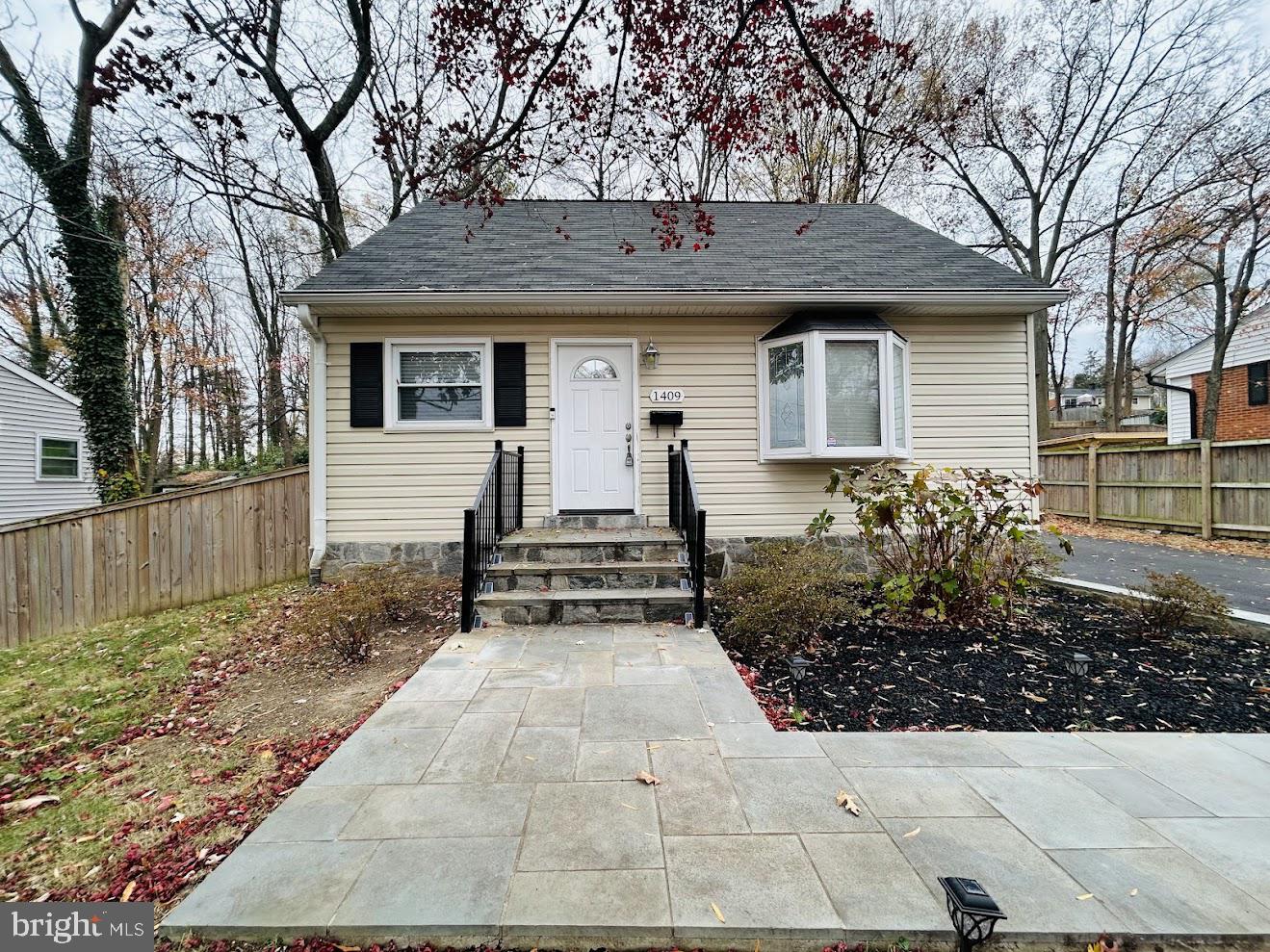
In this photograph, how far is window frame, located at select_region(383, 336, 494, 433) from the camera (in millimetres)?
5672

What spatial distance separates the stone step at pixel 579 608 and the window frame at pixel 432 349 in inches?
90.1

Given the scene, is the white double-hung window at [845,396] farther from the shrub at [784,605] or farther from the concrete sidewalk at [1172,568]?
the concrete sidewalk at [1172,568]

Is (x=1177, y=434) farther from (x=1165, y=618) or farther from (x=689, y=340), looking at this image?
(x=689, y=340)

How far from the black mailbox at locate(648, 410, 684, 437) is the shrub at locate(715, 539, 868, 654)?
→ 214 cm

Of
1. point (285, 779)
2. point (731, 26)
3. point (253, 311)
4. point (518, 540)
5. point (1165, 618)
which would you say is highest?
point (253, 311)

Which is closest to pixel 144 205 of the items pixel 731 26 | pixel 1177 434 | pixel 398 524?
pixel 398 524

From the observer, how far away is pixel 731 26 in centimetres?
340

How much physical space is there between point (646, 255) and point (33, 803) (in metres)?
6.45

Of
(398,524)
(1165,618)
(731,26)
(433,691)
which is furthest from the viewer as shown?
(398,524)

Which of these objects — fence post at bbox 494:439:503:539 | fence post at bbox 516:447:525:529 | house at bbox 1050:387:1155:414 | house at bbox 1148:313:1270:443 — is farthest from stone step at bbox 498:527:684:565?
house at bbox 1050:387:1155:414

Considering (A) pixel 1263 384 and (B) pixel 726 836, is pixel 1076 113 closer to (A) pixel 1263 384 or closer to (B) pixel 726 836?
(A) pixel 1263 384

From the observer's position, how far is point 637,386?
583cm

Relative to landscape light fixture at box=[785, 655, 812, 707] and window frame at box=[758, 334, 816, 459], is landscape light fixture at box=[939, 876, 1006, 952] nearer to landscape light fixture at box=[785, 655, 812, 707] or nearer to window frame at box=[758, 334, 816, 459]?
landscape light fixture at box=[785, 655, 812, 707]

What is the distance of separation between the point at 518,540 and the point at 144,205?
1146 cm
